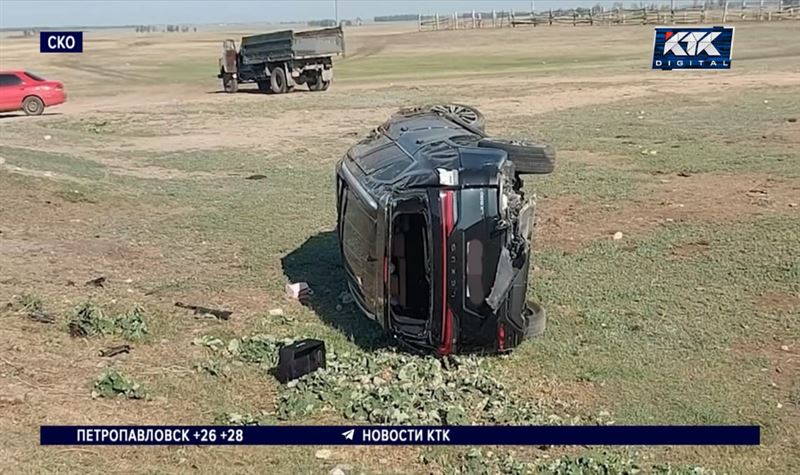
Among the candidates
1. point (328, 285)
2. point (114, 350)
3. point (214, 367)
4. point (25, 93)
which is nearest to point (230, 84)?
point (25, 93)

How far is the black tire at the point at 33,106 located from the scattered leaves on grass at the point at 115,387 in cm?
2155

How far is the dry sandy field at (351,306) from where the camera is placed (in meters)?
4.85

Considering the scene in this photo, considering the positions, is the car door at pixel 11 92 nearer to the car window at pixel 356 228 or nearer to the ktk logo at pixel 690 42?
the ktk logo at pixel 690 42

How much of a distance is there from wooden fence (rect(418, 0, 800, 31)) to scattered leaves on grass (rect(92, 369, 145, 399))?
61.5m

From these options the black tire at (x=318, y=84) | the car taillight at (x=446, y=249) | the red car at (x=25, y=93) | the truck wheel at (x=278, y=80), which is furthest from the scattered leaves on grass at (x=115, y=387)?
the black tire at (x=318, y=84)

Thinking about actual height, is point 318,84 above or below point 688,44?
below

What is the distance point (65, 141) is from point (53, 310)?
12.2m

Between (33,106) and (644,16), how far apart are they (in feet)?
176

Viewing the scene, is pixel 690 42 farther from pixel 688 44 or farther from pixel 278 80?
pixel 278 80

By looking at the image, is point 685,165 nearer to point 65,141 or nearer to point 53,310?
point 53,310

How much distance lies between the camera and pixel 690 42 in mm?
19141

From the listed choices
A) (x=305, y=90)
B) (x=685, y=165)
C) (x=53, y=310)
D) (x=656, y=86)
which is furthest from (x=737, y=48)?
(x=53, y=310)

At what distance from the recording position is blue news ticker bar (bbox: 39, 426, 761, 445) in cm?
476

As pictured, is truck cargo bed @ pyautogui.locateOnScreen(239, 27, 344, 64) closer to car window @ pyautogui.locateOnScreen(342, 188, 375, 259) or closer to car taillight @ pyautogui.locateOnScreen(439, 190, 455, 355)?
car window @ pyautogui.locateOnScreen(342, 188, 375, 259)
